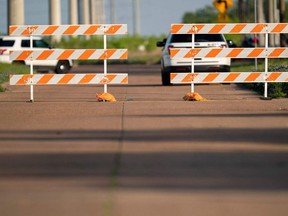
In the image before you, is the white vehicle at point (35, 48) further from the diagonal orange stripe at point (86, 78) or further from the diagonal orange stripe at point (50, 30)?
the diagonal orange stripe at point (86, 78)

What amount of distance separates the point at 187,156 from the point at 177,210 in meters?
3.26

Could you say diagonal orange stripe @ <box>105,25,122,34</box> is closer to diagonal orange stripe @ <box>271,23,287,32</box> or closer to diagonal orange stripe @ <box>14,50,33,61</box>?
diagonal orange stripe @ <box>14,50,33,61</box>

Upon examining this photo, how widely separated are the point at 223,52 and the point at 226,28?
0.51m

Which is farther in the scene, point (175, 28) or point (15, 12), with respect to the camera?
point (15, 12)

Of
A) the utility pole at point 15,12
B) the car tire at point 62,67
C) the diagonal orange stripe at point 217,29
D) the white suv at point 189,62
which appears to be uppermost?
the utility pole at point 15,12

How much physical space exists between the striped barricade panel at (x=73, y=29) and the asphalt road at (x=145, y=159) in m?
1.87

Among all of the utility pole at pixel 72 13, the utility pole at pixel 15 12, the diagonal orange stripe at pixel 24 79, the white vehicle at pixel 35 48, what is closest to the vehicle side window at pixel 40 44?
the white vehicle at pixel 35 48

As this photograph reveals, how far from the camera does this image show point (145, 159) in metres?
11.8

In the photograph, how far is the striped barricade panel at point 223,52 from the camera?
68.6ft

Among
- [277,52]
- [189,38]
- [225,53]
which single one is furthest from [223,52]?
[189,38]

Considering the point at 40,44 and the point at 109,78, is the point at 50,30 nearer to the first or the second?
the point at 109,78

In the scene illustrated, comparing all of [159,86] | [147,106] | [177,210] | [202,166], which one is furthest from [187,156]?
[159,86]

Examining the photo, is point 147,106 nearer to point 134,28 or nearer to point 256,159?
point 256,159

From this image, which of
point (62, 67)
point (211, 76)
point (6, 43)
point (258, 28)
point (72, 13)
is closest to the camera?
point (211, 76)
